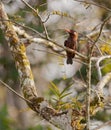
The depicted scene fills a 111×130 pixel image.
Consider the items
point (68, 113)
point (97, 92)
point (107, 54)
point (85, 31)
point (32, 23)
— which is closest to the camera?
point (68, 113)

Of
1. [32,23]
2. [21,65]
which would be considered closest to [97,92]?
[21,65]

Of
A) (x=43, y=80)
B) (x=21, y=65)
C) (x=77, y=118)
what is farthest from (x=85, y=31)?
(x=43, y=80)

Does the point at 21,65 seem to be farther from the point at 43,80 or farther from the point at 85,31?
the point at 43,80

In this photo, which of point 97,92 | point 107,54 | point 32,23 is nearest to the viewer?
point 97,92

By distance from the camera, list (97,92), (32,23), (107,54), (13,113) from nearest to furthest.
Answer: (97,92), (107,54), (32,23), (13,113)

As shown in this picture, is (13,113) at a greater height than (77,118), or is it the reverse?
(13,113)

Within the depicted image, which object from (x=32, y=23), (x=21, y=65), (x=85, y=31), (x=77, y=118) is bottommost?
(x=77, y=118)

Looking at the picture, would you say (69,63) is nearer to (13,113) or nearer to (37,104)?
(37,104)

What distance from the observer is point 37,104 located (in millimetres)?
3678

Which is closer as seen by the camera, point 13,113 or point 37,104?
point 37,104

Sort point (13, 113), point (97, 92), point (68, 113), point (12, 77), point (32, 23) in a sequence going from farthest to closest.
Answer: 1. point (13, 113)
2. point (12, 77)
3. point (32, 23)
4. point (97, 92)
5. point (68, 113)

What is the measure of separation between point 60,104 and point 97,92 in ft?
0.83

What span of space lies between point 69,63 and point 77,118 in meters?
0.83

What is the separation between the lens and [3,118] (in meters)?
5.64
